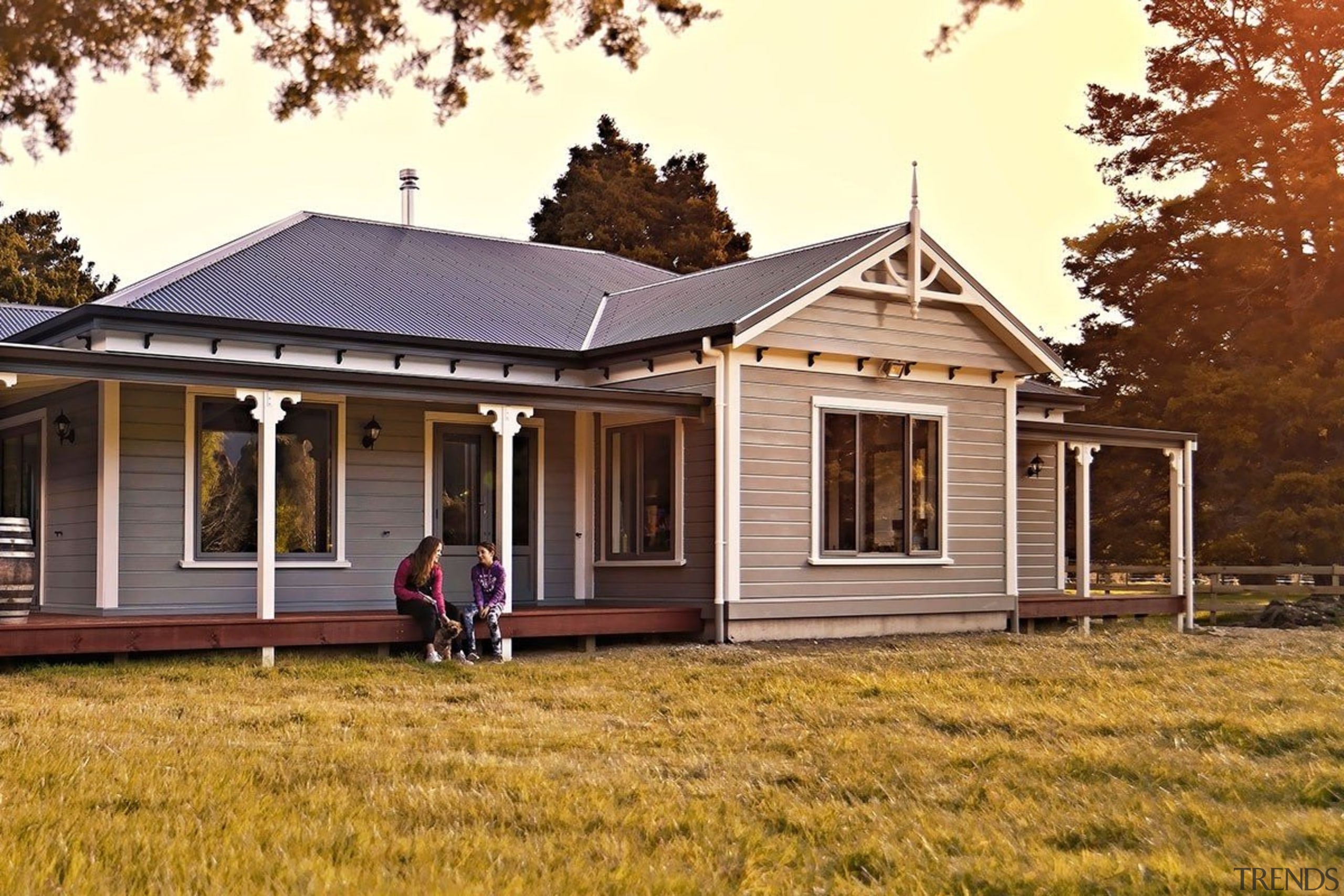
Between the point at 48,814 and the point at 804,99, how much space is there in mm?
4883

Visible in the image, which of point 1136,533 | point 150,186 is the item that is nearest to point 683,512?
point 150,186

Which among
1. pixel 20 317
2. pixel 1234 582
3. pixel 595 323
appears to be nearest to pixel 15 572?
pixel 20 317

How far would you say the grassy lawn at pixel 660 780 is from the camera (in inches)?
224

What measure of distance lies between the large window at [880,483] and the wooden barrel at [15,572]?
748 centimetres

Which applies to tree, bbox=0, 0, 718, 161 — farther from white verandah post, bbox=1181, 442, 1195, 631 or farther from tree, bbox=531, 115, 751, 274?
tree, bbox=531, 115, 751, 274

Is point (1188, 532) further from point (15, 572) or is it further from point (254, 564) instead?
point (15, 572)

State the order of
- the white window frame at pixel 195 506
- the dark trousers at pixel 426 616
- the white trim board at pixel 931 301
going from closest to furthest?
the dark trousers at pixel 426 616, the white window frame at pixel 195 506, the white trim board at pixel 931 301

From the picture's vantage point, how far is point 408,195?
65.9 ft

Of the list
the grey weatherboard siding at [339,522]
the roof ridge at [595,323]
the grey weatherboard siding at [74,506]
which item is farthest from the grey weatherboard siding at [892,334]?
the grey weatherboard siding at [74,506]

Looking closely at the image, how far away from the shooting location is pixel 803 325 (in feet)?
52.7

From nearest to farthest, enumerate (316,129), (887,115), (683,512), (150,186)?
(316,129), (887,115), (683,512), (150,186)

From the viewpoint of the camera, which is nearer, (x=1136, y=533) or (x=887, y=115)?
(x=887, y=115)

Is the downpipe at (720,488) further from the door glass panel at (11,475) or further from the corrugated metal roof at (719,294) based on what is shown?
the door glass panel at (11,475)

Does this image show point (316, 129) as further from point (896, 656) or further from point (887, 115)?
point (896, 656)
